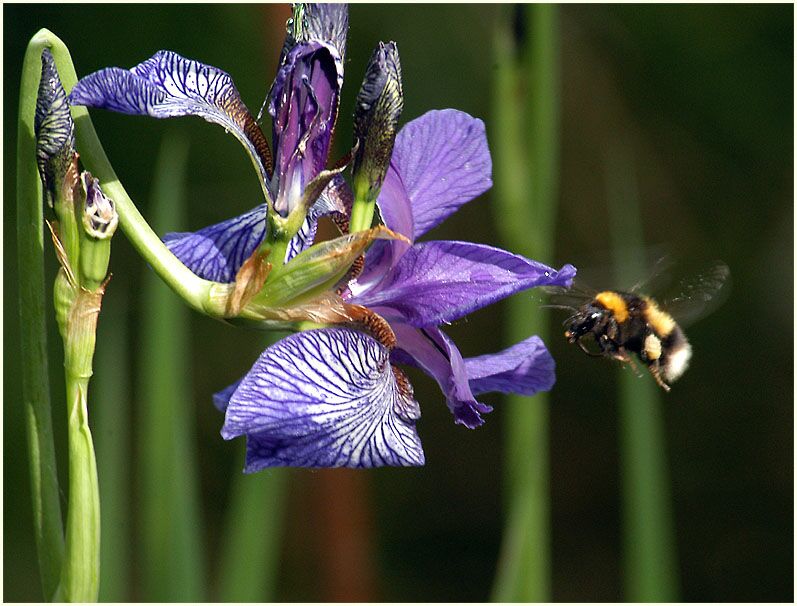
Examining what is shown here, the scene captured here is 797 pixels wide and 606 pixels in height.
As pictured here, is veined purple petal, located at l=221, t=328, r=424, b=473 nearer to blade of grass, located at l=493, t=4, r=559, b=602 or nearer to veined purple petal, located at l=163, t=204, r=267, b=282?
veined purple petal, located at l=163, t=204, r=267, b=282

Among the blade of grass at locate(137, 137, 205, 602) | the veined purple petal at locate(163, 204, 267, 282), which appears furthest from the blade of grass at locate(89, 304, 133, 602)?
the veined purple petal at locate(163, 204, 267, 282)

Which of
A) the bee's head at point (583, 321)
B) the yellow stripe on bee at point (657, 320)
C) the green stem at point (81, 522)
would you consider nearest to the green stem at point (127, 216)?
the green stem at point (81, 522)

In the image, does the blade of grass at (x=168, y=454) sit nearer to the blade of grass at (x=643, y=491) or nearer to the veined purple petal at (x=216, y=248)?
the veined purple petal at (x=216, y=248)

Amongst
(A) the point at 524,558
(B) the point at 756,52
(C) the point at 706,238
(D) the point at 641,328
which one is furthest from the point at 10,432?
(B) the point at 756,52

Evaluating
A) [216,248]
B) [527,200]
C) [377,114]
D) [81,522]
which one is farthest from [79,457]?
[527,200]

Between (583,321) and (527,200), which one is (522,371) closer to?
(583,321)

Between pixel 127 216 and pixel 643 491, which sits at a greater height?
pixel 127 216

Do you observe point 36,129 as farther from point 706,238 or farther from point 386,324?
point 706,238
